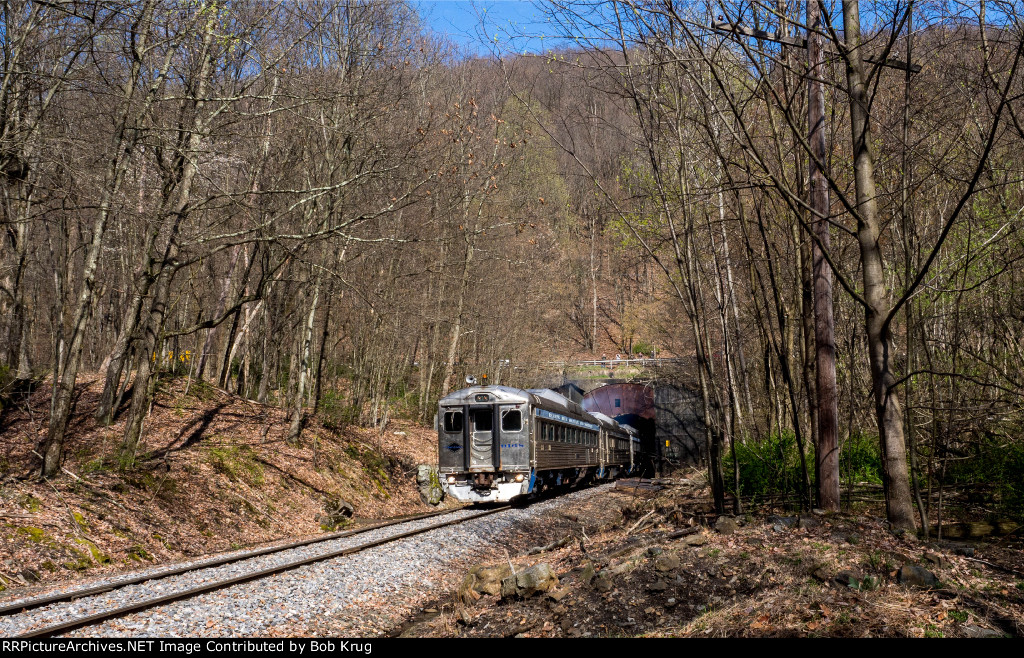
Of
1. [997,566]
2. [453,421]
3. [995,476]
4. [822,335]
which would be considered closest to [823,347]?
[822,335]

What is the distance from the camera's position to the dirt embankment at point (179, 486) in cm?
1068

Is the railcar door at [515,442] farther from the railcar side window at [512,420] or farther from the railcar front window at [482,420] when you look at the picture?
the railcar front window at [482,420]

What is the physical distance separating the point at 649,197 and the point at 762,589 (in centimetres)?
539

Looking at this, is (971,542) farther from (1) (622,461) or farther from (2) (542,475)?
(1) (622,461)

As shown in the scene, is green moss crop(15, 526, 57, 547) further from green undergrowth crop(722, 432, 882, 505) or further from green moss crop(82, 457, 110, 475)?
green undergrowth crop(722, 432, 882, 505)

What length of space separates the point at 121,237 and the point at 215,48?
7634mm

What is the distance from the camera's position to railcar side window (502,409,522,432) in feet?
60.8

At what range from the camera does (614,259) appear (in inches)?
2906

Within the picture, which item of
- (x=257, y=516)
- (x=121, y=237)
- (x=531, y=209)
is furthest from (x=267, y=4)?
(x=531, y=209)

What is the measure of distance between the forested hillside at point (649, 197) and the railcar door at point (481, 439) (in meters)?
3.55

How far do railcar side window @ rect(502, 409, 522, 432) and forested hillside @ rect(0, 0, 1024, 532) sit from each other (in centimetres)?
367

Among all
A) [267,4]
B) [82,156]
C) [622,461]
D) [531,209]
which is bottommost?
[622,461]

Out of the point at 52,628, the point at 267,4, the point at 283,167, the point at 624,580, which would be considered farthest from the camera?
the point at 283,167

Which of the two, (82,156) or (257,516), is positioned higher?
(82,156)
